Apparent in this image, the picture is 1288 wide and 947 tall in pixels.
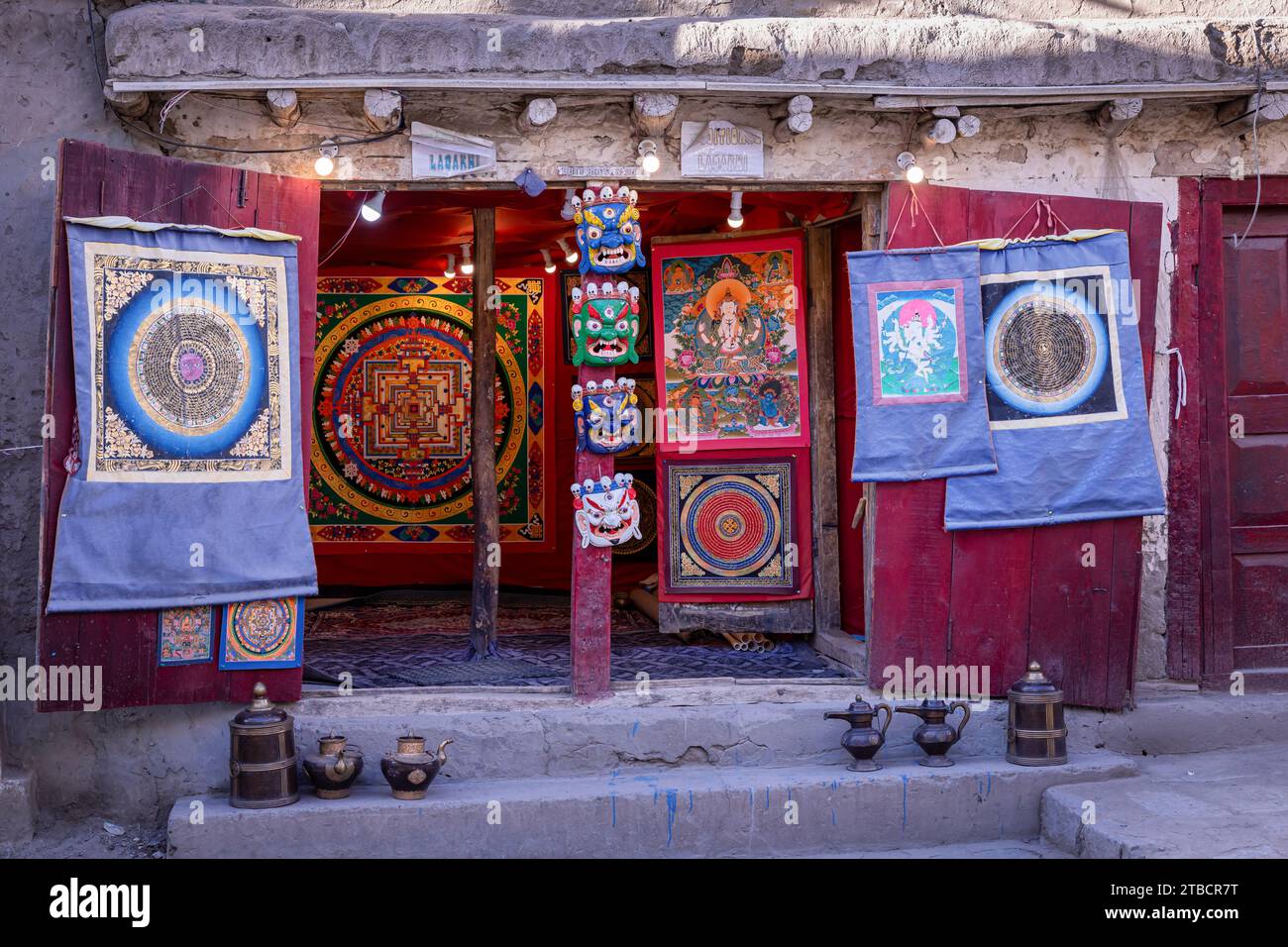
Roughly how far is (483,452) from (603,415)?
4.44 ft

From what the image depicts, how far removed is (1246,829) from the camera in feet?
15.4

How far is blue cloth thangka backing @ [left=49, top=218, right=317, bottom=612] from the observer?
15.9 ft

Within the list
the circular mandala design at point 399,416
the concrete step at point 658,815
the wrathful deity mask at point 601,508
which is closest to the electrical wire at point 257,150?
the wrathful deity mask at point 601,508

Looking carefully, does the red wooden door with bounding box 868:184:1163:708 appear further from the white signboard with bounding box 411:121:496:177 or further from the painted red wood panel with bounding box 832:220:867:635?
the white signboard with bounding box 411:121:496:177

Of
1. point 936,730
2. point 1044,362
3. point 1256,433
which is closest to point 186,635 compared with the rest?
point 936,730


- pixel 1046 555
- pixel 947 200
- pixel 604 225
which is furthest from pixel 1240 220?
pixel 604 225

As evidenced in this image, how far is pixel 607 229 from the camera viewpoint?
548 cm

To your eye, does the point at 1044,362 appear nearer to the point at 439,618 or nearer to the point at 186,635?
the point at 186,635

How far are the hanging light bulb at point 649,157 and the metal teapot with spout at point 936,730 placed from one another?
2.64 m

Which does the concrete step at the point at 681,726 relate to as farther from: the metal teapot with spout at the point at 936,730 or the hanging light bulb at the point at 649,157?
the hanging light bulb at the point at 649,157

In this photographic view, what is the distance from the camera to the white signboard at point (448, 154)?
5.37 metres

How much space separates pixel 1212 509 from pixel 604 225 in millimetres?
3178

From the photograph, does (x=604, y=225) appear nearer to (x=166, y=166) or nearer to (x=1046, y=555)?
(x=166, y=166)

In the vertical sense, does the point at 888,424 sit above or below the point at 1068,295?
below
